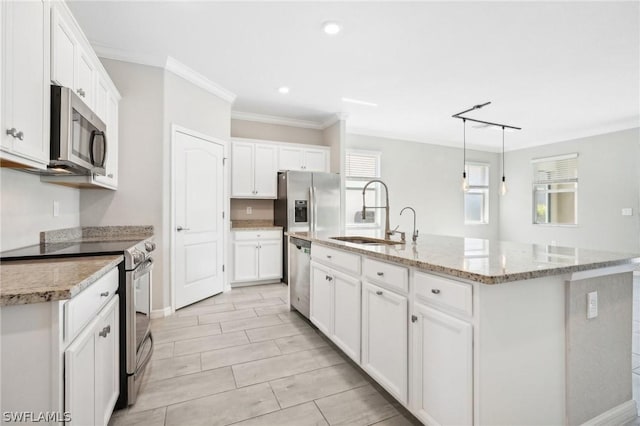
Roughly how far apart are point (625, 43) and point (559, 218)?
469 centimetres

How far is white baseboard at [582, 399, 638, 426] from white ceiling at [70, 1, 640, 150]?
2836 mm

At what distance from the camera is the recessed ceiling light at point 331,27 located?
2682 mm

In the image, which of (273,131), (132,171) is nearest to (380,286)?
(132,171)

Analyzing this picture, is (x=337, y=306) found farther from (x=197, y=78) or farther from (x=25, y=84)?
(x=197, y=78)

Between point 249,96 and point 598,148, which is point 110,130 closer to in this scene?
point 249,96

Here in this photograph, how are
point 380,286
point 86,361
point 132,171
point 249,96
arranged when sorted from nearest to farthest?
1. point 86,361
2. point 380,286
3. point 132,171
4. point 249,96

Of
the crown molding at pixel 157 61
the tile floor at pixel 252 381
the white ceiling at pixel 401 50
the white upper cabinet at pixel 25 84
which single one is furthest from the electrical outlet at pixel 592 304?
the crown molding at pixel 157 61

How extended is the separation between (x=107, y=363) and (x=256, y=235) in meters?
3.29

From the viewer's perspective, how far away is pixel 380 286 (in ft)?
6.19

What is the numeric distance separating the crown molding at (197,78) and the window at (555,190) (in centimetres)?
682

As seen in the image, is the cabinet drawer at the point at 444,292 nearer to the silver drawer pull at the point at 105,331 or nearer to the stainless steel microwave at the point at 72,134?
the silver drawer pull at the point at 105,331

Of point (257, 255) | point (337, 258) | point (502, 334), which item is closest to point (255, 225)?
point (257, 255)

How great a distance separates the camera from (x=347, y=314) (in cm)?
226

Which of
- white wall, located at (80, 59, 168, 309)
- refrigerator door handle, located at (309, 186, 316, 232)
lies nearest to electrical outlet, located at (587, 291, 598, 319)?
white wall, located at (80, 59, 168, 309)
